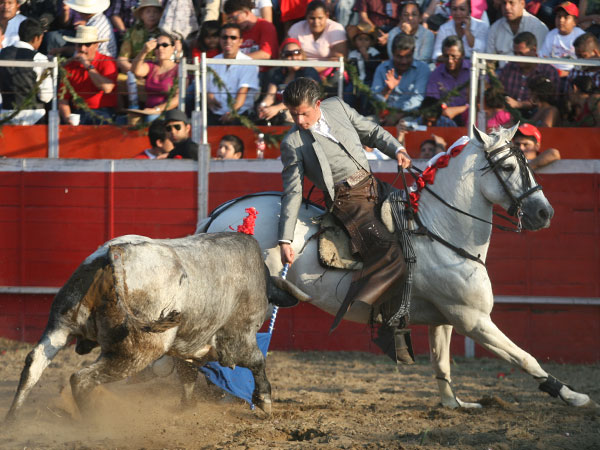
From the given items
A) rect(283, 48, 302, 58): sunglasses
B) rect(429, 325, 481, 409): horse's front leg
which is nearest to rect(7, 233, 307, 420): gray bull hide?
rect(429, 325, 481, 409): horse's front leg

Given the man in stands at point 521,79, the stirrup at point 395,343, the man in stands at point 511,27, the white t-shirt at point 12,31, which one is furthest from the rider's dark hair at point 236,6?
the stirrup at point 395,343

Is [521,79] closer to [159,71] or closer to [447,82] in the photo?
[447,82]

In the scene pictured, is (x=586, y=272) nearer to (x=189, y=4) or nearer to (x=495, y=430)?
(x=495, y=430)

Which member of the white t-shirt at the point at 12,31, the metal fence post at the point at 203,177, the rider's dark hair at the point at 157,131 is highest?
the white t-shirt at the point at 12,31

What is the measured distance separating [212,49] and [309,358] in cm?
375

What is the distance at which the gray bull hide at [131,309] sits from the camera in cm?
450

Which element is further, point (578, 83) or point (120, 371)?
point (578, 83)

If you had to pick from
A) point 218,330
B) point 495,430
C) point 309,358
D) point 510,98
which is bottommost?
point 309,358

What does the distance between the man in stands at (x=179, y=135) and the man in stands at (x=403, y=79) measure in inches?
79.4

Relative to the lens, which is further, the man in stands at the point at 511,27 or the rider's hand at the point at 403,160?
the man in stands at the point at 511,27

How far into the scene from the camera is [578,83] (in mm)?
8906

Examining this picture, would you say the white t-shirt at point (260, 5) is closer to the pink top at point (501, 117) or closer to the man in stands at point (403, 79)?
the man in stands at point (403, 79)

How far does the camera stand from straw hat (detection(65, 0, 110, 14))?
35.7ft

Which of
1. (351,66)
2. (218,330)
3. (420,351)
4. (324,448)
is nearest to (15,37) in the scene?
(351,66)
